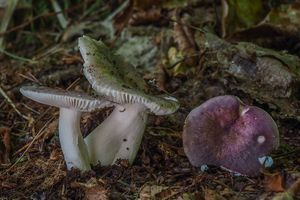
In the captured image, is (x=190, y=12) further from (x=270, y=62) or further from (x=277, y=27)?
(x=270, y=62)

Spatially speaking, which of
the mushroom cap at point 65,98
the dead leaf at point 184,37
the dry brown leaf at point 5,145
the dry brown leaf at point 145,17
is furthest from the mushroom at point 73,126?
the dry brown leaf at point 145,17

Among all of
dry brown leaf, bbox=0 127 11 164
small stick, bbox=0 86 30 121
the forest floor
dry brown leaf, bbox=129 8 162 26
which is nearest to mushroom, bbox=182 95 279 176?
the forest floor

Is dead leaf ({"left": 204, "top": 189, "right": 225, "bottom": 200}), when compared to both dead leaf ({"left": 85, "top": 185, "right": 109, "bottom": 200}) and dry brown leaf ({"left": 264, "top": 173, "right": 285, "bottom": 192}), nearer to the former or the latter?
dry brown leaf ({"left": 264, "top": 173, "right": 285, "bottom": 192})

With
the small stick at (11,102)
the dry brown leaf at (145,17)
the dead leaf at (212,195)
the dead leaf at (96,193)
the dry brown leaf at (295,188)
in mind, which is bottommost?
the small stick at (11,102)

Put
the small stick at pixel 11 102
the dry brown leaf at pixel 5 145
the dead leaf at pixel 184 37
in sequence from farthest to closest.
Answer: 1. the dead leaf at pixel 184 37
2. the small stick at pixel 11 102
3. the dry brown leaf at pixel 5 145

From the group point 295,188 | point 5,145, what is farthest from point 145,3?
point 295,188

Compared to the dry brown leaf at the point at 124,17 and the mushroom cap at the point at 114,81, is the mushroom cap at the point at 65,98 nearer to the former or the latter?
the mushroom cap at the point at 114,81
